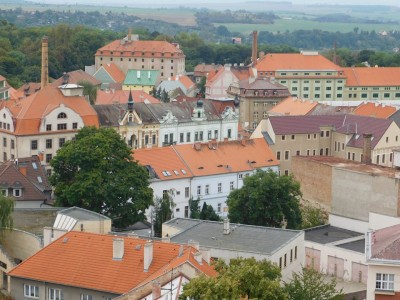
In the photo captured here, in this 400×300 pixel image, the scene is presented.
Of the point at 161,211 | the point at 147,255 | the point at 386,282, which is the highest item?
the point at 147,255

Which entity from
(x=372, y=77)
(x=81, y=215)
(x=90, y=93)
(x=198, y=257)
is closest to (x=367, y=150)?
(x=81, y=215)

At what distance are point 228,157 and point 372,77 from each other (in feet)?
203

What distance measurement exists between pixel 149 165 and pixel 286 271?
22.0 meters

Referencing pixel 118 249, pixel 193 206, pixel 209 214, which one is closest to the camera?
pixel 118 249

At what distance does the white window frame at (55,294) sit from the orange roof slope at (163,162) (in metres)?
27.4

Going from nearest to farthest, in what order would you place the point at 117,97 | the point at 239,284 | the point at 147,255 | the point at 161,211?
the point at 239,284 < the point at 147,255 < the point at 161,211 < the point at 117,97

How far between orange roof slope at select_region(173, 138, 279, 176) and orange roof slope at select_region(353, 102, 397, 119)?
2020 centimetres

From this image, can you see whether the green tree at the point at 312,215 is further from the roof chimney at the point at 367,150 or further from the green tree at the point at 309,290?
the green tree at the point at 309,290

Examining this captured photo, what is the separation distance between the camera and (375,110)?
317 ft

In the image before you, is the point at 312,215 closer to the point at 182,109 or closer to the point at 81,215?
the point at 81,215

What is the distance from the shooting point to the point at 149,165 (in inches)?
2729

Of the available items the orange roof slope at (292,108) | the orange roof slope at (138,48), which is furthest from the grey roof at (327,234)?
the orange roof slope at (138,48)

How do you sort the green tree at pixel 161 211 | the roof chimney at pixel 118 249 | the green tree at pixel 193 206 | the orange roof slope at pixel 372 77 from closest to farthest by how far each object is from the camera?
the roof chimney at pixel 118 249
the green tree at pixel 161 211
the green tree at pixel 193 206
the orange roof slope at pixel 372 77

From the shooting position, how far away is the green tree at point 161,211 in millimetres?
62412
